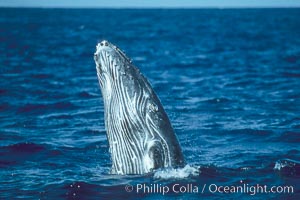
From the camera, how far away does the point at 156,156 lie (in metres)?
6.63

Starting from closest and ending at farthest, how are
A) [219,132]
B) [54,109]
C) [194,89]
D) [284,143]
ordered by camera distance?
[284,143] < [219,132] < [54,109] < [194,89]

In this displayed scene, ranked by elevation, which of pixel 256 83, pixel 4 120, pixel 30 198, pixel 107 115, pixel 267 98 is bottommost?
pixel 30 198

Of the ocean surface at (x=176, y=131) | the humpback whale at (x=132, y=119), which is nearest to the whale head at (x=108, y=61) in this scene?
the humpback whale at (x=132, y=119)

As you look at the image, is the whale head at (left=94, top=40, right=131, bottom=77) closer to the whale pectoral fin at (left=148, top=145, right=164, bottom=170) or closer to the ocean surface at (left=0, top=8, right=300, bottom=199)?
the whale pectoral fin at (left=148, top=145, right=164, bottom=170)

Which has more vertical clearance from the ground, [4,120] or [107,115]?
[4,120]

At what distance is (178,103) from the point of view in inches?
584

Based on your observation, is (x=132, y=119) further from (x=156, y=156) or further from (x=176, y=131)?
(x=176, y=131)

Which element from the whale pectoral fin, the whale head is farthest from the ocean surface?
the whale head

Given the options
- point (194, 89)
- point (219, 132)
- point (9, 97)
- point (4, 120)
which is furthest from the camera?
point (194, 89)

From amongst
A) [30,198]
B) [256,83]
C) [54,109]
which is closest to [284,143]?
[30,198]

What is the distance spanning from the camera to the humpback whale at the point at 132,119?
6.64m

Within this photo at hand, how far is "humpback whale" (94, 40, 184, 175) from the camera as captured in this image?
664 cm

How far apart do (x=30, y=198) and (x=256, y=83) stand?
13.1 m

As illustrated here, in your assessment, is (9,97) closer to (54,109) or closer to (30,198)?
(54,109)
